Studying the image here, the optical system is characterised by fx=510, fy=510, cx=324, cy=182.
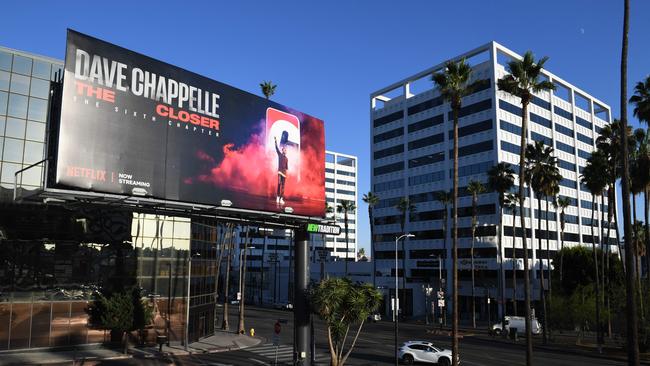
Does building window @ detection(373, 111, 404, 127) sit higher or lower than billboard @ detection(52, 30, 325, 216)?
higher

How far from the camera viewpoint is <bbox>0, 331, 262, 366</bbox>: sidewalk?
32.0 m

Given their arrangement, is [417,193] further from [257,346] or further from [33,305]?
[33,305]

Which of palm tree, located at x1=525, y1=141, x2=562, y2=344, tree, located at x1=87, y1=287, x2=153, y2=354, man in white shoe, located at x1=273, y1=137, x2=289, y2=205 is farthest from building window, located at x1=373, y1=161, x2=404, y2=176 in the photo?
tree, located at x1=87, y1=287, x2=153, y2=354

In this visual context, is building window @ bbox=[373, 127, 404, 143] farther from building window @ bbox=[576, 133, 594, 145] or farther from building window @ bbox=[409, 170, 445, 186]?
building window @ bbox=[576, 133, 594, 145]

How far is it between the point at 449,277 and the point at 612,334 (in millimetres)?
31976

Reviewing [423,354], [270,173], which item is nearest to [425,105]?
[423,354]

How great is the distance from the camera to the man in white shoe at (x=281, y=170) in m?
31.9

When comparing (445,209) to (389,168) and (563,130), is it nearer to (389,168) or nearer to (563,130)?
(389,168)

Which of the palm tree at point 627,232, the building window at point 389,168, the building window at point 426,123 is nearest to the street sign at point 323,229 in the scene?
the palm tree at point 627,232

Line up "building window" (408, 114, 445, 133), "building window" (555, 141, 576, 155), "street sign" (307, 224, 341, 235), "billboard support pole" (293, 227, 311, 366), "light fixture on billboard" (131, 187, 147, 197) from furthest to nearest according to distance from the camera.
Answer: "building window" (555, 141, 576, 155) < "building window" (408, 114, 445, 133) < "street sign" (307, 224, 341, 235) < "billboard support pole" (293, 227, 311, 366) < "light fixture on billboard" (131, 187, 147, 197)

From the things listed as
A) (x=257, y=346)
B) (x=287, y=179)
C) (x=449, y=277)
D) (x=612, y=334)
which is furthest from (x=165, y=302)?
(x=449, y=277)

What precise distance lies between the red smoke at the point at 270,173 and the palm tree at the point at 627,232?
18.7 m

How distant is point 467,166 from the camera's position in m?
94.2

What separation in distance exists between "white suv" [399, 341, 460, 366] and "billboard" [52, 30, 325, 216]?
11660mm
